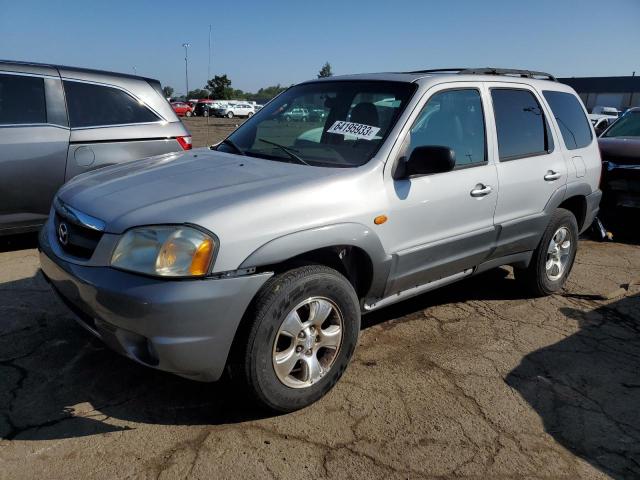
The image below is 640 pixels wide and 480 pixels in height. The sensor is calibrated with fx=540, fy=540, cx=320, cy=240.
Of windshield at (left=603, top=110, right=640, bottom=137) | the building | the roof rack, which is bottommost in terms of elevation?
windshield at (left=603, top=110, right=640, bottom=137)

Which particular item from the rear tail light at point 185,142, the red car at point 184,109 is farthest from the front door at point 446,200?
the red car at point 184,109

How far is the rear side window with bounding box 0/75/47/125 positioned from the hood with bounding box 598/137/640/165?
21.9ft

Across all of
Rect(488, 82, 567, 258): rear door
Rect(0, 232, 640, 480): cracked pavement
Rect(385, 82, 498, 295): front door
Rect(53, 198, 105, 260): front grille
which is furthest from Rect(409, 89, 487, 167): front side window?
Rect(53, 198, 105, 260): front grille

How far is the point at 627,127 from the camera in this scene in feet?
25.7

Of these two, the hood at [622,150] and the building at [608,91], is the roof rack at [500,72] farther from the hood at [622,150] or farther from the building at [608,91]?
the building at [608,91]

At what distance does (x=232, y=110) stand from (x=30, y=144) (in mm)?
Answer: 44206

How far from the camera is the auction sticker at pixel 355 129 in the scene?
3.31 meters

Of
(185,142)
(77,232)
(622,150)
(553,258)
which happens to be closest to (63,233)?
(77,232)

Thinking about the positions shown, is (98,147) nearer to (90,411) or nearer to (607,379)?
(90,411)

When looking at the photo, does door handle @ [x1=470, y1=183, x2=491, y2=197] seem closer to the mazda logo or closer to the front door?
the front door

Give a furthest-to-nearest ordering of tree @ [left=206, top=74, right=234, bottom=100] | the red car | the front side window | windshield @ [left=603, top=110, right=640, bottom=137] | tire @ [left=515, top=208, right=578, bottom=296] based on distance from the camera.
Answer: tree @ [left=206, top=74, right=234, bottom=100]
the red car
windshield @ [left=603, top=110, right=640, bottom=137]
tire @ [left=515, top=208, right=578, bottom=296]
the front side window

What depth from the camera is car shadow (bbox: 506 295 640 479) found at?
106 inches

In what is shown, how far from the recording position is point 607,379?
3377mm

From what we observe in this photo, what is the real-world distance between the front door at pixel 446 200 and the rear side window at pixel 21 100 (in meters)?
3.65
